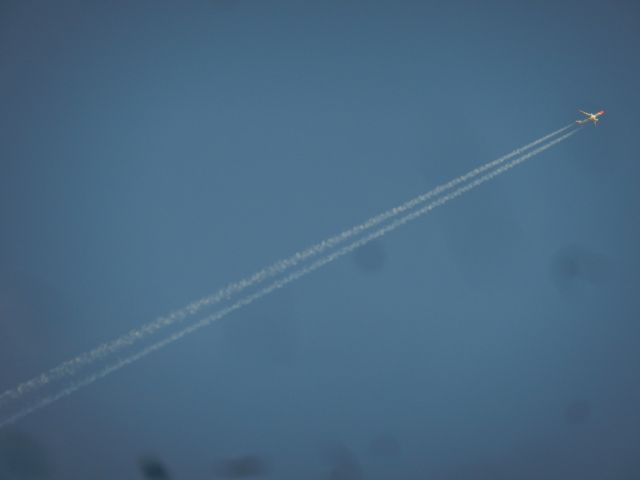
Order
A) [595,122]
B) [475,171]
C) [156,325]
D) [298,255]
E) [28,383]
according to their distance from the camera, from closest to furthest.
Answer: [28,383] < [156,325] < [298,255] < [475,171] < [595,122]

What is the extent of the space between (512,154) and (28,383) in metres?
36.2

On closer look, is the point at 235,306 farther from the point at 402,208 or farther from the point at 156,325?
the point at 402,208

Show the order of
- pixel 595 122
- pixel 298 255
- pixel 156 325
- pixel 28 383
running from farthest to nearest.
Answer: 1. pixel 595 122
2. pixel 298 255
3. pixel 156 325
4. pixel 28 383

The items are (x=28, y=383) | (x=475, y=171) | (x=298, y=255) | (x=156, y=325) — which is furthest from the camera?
(x=475, y=171)

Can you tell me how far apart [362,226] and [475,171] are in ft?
32.5

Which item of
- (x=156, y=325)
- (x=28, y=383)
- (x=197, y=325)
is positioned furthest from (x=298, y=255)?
(x=28, y=383)

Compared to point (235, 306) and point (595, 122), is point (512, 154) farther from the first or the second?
point (235, 306)

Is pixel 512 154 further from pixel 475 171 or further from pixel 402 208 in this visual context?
pixel 402 208

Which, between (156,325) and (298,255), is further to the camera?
(298,255)

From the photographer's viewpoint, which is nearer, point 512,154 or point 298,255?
point 298,255

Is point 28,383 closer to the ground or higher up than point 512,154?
closer to the ground

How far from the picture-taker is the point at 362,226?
26672 mm

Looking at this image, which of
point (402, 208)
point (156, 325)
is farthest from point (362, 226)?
point (156, 325)

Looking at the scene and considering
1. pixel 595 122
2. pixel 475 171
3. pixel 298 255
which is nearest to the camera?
pixel 298 255
